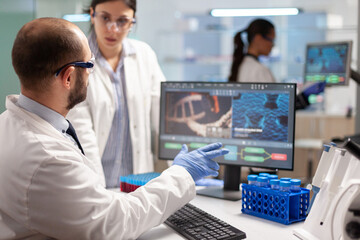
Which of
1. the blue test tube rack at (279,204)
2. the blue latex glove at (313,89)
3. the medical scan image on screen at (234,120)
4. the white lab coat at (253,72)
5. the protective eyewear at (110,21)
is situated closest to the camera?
the blue test tube rack at (279,204)

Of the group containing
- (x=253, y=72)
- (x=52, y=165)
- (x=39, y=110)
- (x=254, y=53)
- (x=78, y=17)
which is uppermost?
(x=78, y=17)

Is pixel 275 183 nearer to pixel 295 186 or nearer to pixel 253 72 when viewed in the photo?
pixel 295 186

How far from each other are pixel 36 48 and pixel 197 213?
2.65 feet

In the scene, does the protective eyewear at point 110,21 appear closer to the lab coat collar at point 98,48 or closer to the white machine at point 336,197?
the lab coat collar at point 98,48

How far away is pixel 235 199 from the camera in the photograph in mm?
1841

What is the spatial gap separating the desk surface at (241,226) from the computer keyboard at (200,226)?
0.03 m

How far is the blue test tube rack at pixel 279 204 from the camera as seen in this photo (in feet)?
4.96

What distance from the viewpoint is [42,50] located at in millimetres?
1205

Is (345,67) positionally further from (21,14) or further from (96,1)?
(21,14)

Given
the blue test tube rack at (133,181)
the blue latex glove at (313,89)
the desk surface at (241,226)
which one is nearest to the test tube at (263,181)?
the desk surface at (241,226)

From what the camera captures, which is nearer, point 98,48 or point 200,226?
point 200,226

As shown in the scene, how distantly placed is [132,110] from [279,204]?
3.78 feet

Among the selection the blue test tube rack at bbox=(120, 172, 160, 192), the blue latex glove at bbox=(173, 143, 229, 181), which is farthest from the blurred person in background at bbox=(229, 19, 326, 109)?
the blue latex glove at bbox=(173, 143, 229, 181)

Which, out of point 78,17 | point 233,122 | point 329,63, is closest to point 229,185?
point 233,122
